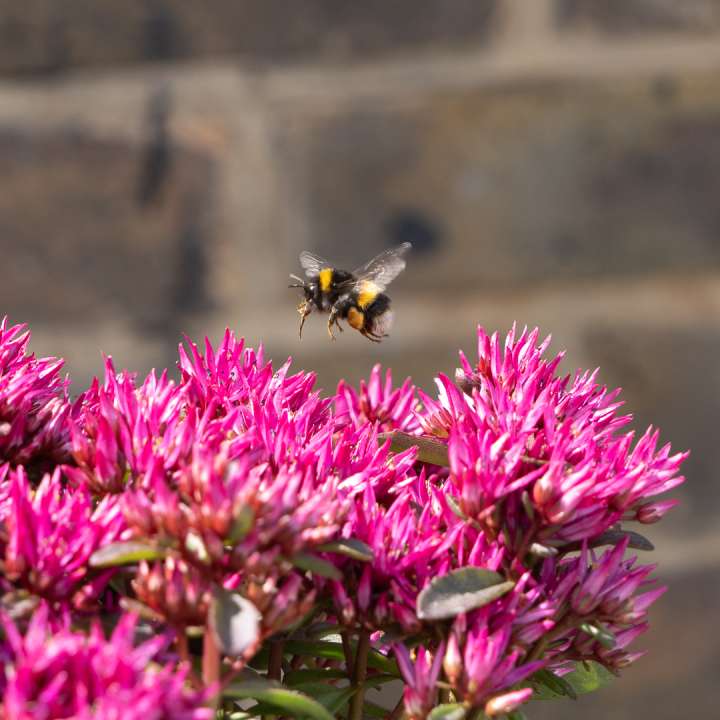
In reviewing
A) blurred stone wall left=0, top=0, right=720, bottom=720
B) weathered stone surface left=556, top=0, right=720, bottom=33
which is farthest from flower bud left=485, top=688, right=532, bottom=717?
weathered stone surface left=556, top=0, right=720, bottom=33

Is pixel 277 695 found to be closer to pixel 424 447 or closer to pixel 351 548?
pixel 351 548

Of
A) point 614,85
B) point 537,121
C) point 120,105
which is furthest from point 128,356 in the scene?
point 614,85

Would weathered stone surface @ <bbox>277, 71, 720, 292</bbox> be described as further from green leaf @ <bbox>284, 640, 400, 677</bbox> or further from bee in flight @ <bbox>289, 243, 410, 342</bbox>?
green leaf @ <bbox>284, 640, 400, 677</bbox>

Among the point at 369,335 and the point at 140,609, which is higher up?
the point at 369,335

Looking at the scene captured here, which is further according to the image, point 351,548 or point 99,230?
point 99,230

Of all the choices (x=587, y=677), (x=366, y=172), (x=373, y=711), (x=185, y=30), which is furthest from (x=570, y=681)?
(x=185, y=30)

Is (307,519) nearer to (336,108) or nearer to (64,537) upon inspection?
(64,537)
